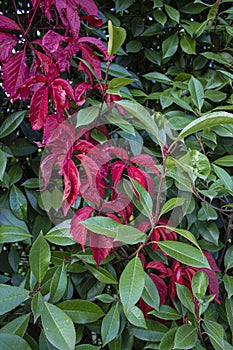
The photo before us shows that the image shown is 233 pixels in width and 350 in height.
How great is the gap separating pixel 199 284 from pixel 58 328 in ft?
0.98

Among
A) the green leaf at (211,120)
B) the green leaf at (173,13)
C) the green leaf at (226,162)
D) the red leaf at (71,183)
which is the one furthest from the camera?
the green leaf at (173,13)

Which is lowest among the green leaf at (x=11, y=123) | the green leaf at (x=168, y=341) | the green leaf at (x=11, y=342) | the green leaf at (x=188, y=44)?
the green leaf at (x=168, y=341)

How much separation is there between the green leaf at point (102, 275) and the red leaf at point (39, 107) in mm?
318

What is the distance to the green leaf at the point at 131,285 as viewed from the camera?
0.65m

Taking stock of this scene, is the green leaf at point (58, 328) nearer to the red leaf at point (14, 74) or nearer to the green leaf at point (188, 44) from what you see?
the red leaf at point (14, 74)

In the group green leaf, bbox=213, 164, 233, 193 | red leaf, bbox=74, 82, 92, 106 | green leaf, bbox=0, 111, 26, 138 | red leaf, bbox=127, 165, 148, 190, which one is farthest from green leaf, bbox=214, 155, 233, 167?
green leaf, bbox=0, 111, 26, 138

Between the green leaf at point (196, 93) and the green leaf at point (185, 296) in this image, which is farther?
the green leaf at point (196, 93)

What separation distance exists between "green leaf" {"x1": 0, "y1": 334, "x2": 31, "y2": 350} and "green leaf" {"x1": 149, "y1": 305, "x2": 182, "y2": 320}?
0.28 m

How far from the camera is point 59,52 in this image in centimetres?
86

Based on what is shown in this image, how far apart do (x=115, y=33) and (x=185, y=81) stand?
423 millimetres

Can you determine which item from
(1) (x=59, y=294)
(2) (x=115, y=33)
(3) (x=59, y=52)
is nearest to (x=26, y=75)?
(3) (x=59, y=52)

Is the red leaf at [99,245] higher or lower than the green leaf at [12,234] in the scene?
lower

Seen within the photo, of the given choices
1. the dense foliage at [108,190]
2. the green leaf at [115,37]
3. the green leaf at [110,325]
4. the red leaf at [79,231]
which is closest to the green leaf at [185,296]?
the dense foliage at [108,190]

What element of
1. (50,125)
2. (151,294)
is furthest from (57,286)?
(50,125)
